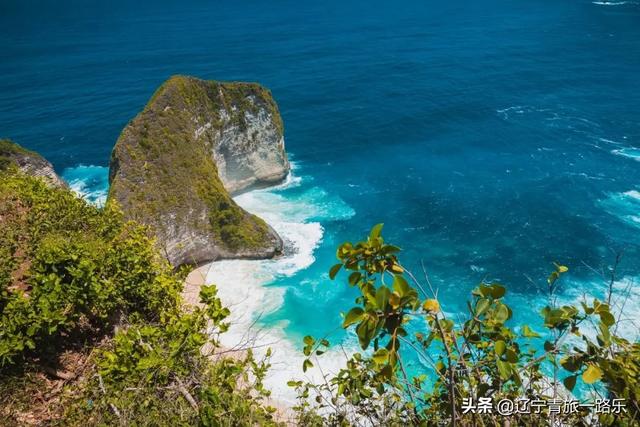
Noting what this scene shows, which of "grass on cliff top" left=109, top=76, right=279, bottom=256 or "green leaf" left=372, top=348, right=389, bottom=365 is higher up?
"green leaf" left=372, top=348, right=389, bottom=365

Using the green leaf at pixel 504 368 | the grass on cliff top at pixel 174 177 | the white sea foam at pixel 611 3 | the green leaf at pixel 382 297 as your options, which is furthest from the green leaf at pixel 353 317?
the white sea foam at pixel 611 3

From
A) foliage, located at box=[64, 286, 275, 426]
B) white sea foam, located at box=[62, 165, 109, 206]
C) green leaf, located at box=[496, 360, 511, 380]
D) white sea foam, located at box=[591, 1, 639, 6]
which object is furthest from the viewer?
white sea foam, located at box=[591, 1, 639, 6]

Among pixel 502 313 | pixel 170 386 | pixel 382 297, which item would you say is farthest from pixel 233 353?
pixel 382 297

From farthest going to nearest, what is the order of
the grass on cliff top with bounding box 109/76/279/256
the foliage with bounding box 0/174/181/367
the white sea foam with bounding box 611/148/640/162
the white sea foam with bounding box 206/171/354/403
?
the white sea foam with bounding box 611/148/640/162, the grass on cliff top with bounding box 109/76/279/256, the white sea foam with bounding box 206/171/354/403, the foliage with bounding box 0/174/181/367

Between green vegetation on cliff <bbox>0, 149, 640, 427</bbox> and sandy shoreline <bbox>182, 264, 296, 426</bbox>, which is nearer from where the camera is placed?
green vegetation on cliff <bbox>0, 149, 640, 427</bbox>

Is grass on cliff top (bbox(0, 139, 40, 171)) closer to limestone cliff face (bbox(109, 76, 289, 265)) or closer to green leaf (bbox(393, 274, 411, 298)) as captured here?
limestone cliff face (bbox(109, 76, 289, 265))

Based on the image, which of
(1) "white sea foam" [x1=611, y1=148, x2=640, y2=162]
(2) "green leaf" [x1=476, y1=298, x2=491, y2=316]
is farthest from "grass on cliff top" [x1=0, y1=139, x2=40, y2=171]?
(1) "white sea foam" [x1=611, y1=148, x2=640, y2=162]

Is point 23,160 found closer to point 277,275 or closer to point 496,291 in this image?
point 277,275
